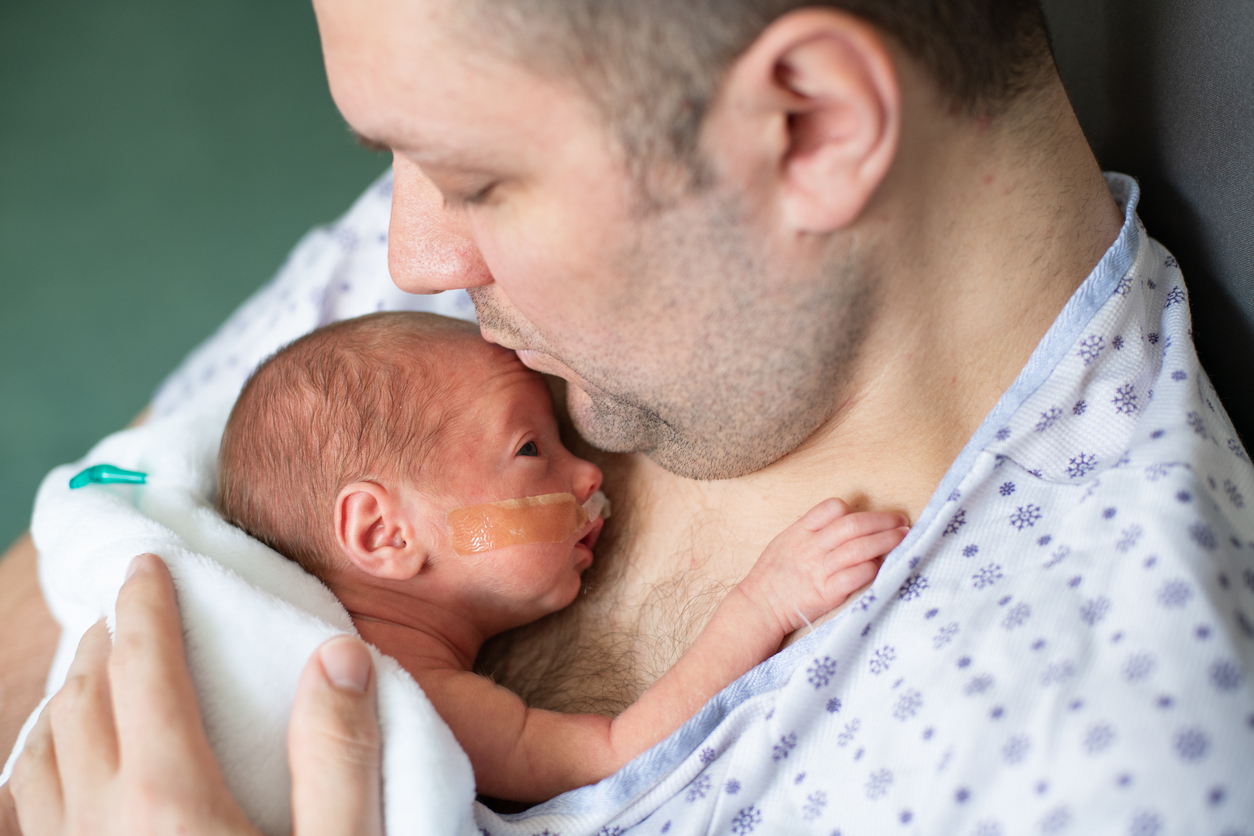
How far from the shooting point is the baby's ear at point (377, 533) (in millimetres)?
1143

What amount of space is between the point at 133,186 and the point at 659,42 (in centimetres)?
291

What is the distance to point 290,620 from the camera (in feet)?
3.26

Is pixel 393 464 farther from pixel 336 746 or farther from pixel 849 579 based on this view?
pixel 849 579

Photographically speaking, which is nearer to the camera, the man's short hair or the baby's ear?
the man's short hair

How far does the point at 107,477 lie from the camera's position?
Answer: 1307 mm

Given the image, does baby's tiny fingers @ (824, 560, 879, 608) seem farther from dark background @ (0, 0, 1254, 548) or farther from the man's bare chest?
dark background @ (0, 0, 1254, 548)

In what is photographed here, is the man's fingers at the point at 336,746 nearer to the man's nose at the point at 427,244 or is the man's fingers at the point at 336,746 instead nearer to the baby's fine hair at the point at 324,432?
the baby's fine hair at the point at 324,432

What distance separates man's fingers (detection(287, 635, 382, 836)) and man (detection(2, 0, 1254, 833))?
0.73 feet

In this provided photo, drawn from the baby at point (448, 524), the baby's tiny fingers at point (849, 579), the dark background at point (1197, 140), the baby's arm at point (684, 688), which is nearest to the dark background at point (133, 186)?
the baby at point (448, 524)

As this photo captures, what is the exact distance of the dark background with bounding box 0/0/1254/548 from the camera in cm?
299

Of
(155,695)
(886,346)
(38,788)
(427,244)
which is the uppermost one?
(427,244)

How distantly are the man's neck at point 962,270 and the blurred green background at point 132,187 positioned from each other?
270 centimetres

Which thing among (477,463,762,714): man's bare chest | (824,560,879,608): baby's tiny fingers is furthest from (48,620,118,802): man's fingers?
(824,560,879,608): baby's tiny fingers

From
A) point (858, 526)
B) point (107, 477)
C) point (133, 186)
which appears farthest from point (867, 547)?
point (133, 186)
